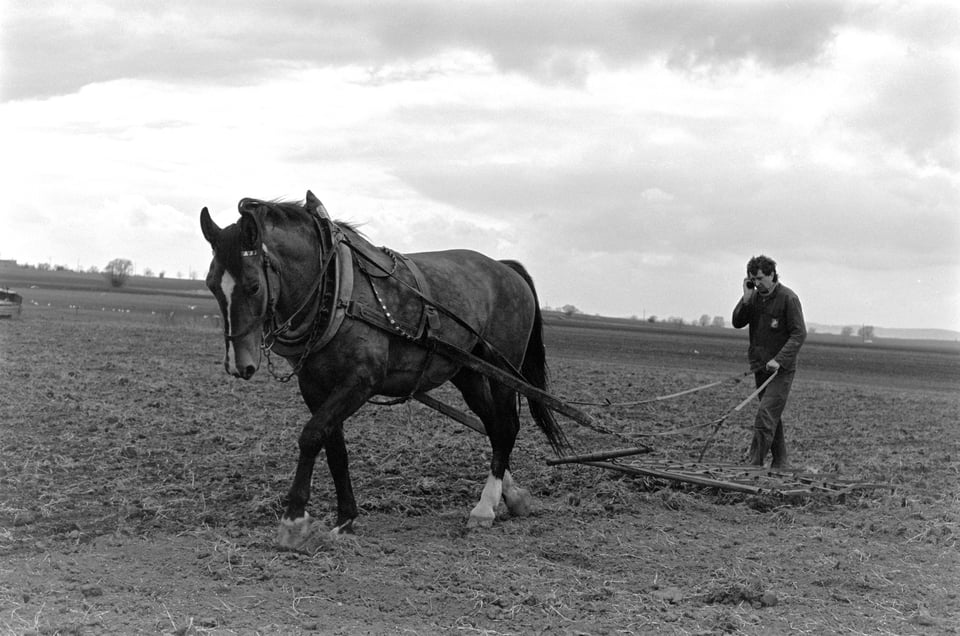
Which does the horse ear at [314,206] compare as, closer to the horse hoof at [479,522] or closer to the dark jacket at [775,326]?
the horse hoof at [479,522]

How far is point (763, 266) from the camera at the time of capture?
793 centimetres

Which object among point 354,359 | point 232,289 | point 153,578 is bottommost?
point 153,578

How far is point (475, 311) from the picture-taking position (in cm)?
661

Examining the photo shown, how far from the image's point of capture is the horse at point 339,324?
5.02 metres

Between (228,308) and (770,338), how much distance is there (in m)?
5.34

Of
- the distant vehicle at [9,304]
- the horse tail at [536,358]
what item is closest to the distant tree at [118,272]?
the distant vehicle at [9,304]

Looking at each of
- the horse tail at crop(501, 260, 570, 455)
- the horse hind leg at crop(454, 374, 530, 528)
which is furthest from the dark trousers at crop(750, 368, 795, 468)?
the horse hind leg at crop(454, 374, 530, 528)

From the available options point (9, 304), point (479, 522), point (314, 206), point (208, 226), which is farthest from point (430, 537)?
point (9, 304)

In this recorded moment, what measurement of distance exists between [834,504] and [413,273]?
4.08 metres

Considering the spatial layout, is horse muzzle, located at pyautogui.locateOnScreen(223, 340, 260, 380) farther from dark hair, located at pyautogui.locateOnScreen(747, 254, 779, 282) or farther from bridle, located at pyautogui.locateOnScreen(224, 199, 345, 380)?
dark hair, located at pyautogui.locateOnScreen(747, 254, 779, 282)

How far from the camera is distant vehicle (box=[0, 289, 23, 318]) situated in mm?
27969

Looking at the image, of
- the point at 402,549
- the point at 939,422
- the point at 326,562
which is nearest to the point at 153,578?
the point at 326,562

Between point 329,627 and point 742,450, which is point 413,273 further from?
point 742,450

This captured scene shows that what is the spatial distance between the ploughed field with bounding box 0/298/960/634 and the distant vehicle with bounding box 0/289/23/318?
64.3 ft
